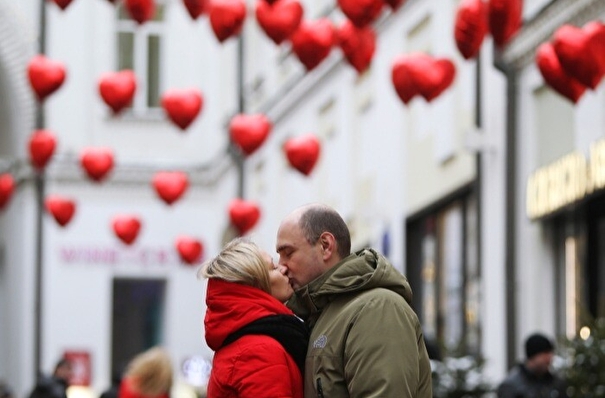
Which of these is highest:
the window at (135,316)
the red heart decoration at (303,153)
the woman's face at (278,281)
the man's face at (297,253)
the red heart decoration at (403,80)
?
the red heart decoration at (403,80)

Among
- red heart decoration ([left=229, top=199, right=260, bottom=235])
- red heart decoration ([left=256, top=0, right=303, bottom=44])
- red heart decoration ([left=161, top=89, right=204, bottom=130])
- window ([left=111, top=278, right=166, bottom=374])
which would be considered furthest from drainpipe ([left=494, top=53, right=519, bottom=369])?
window ([left=111, top=278, right=166, bottom=374])

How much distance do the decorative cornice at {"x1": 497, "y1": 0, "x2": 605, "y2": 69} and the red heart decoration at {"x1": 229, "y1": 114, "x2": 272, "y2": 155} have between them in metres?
4.00

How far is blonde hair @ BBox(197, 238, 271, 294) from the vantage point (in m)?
5.17

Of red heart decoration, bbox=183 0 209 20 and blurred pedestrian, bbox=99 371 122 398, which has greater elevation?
red heart decoration, bbox=183 0 209 20

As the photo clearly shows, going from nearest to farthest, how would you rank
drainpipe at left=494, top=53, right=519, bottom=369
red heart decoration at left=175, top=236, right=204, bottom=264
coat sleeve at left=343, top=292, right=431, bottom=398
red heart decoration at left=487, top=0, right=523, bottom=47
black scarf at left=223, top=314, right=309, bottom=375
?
coat sleeve at left=343, top=292, right=431, bottom=398 → black scarf at left=223, top=314, right=309, bottom=375 → red heart decoration at left=487, top=0, right=523, bottom=47 → drainpipe at left=494, top=53, right=519, bottom=369 → red heart decoration at left=175, top=236, right=204, bottom=264

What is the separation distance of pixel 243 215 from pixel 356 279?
1845 centimetres

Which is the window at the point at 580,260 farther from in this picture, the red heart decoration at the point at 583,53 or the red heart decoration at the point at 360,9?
the red heart decoration at the point at 583,53

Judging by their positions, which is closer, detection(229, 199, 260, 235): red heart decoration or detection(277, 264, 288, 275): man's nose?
detection(277, 264, 288, 275): man's nose

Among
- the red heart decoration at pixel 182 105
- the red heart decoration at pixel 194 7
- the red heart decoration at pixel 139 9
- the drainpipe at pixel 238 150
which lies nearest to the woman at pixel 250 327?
the red heart decoration at pixel 194 7

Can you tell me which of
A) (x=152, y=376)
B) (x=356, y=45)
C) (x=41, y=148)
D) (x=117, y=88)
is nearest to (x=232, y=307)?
(x=152, y=376)

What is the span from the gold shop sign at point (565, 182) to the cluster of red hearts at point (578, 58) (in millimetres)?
1660

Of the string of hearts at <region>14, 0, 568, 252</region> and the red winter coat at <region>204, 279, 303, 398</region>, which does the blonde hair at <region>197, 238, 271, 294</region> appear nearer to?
the red winter coat at <region>204, 279, 303, 398</region>

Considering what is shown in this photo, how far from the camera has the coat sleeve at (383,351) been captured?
482 centimetres

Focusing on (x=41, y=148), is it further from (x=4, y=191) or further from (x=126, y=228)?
(x=4, y=191)
